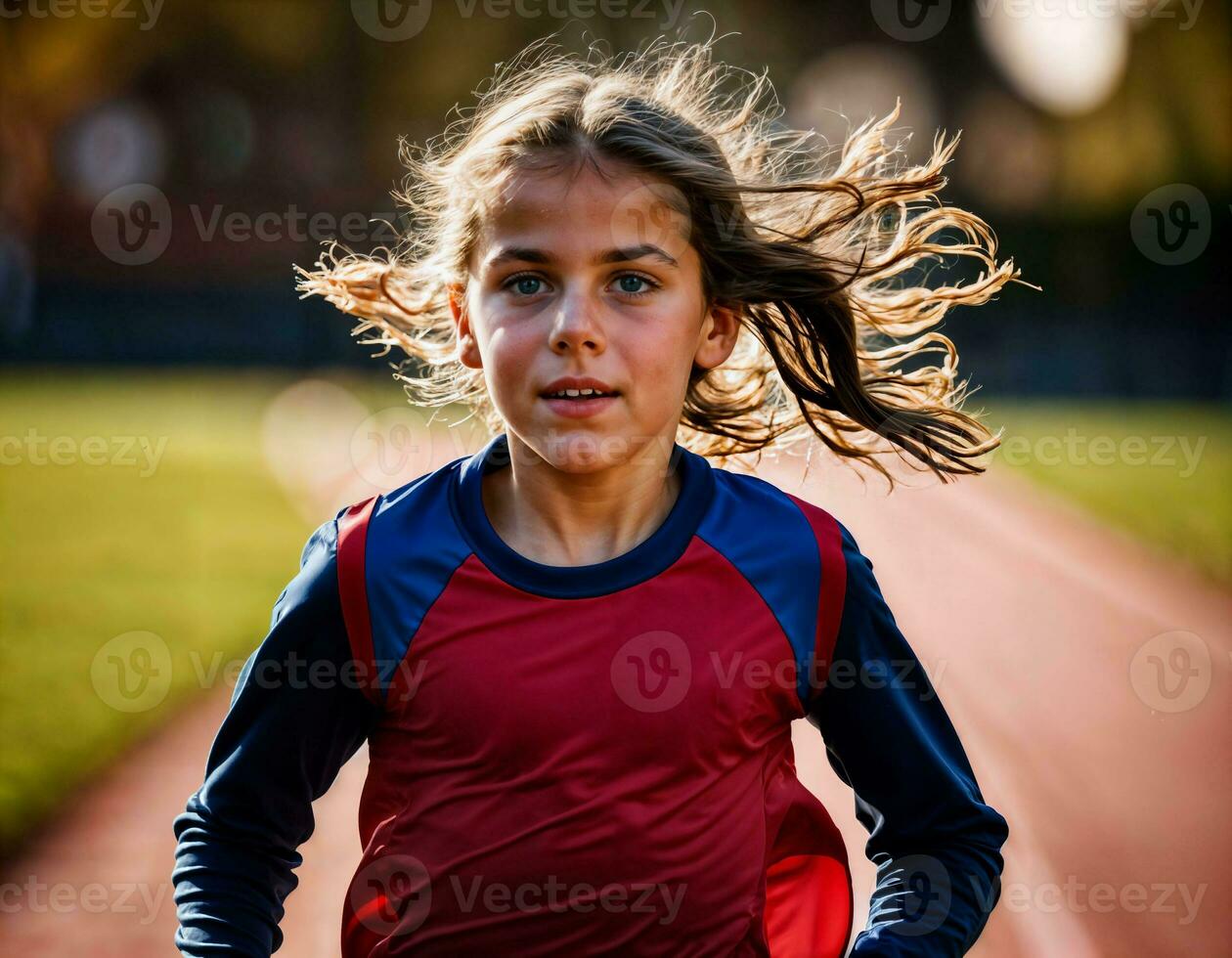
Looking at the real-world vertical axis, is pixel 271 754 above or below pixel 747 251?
below

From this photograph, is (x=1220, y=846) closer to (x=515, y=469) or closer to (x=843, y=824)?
(x=843, y=824)

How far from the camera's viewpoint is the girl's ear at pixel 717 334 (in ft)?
8.91

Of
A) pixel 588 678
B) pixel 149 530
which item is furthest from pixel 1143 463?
pixel 588 678

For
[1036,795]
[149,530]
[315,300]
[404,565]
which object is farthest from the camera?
[315,300]

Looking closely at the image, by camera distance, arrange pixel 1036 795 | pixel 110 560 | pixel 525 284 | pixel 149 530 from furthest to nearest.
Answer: pixel 149 530 → pixel 110 560 → pixel 1036 795 → pixel 525 284

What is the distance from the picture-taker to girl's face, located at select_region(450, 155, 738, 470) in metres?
2.34

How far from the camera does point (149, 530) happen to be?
1316 cm

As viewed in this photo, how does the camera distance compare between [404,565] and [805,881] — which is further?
[805,881]

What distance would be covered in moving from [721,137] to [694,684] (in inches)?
53.7

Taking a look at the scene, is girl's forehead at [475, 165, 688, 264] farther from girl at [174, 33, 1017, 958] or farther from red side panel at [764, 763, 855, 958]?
red side panel at [764, 763, 855, 958]

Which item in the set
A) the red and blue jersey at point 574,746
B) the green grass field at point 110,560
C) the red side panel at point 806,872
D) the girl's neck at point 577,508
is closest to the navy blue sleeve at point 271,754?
the red and blue jersey at point 574,746

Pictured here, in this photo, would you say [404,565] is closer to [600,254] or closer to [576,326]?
[576,326]

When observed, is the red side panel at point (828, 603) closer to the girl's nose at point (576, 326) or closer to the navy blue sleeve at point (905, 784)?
the navy blue sleeve at point (905, 784)

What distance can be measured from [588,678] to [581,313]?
60cm
